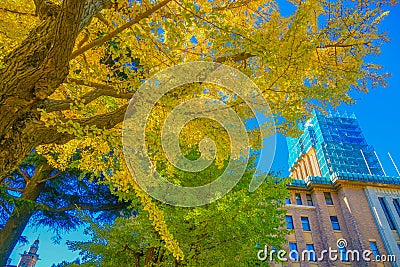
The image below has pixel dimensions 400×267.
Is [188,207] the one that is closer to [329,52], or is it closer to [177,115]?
[177,115]

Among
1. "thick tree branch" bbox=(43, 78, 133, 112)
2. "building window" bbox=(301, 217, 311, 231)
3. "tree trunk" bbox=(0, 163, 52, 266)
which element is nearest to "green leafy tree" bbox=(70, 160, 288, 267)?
"tree trunk" bbox=(0, 163, 52, 266)

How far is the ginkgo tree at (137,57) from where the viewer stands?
2.52 m

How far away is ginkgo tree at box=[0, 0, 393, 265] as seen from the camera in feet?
8.25

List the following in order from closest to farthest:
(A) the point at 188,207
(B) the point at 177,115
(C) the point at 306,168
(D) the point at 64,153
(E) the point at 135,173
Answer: (B) the point at 177,115, (E) the point at 135,173, (D) the point at 64,153, (A) the point at 188,207, (C) the point at 306,168

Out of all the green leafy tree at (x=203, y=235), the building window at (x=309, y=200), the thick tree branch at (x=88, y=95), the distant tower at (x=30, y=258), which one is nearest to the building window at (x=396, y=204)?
the building window at (x=309, y=200)

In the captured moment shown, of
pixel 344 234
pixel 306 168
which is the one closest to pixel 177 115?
pixel 344 234

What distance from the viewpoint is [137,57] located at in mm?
3379

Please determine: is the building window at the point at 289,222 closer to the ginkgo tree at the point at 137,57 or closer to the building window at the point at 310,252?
the building window at the point at 310,252

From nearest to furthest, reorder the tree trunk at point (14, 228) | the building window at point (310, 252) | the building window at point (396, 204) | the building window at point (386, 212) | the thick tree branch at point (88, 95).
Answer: the thick tree branch at point (88, 95) → the tree trunk at point (14, 228) → the building window at point (310, 252) → the building window at point (386, 212) → the building window at point (396, 204)

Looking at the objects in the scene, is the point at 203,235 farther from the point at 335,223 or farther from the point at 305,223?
the point at 335,223

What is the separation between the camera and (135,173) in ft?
12.0

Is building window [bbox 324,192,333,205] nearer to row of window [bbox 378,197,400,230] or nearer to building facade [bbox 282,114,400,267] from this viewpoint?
building facade [bbox 282,114,400,267]

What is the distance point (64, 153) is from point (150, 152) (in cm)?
216

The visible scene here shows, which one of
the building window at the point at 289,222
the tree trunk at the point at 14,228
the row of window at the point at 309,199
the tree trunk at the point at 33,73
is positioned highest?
the row of window at the point at 309,199
